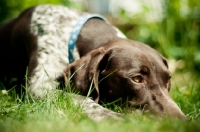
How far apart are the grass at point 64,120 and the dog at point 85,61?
18cm

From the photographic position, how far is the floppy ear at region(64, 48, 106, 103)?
3488 millimetres

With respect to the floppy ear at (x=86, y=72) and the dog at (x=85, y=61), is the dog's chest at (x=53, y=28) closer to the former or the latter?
the dog at (x=85, y=61)

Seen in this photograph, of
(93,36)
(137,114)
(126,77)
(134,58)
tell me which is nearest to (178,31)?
(93,36)

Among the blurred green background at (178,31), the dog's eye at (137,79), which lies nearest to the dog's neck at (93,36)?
the dog's eye at (137,79)

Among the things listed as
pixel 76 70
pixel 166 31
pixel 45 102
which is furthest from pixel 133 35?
pixel 45 102

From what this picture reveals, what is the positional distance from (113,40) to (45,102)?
4.04ft

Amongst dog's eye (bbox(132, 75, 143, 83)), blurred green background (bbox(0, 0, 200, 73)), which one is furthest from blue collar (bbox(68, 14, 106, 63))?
blurred green background (bbox(0, 0, 200, 73))

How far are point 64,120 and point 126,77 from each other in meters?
0.99

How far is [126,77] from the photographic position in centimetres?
345

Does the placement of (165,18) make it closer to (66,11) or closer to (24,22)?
(66,11)

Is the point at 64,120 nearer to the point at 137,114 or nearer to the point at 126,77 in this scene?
the point at 137,114

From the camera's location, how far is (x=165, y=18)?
7094mm

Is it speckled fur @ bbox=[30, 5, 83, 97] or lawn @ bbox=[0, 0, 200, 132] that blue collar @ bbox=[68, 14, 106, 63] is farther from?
lawn @ bbox=[0, 0, 200, 132]

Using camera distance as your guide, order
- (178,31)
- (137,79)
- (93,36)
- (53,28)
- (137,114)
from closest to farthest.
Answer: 1. (137,114)
2. (137,79)
3. (93,36)
4. (53,28)
5. (178,31)
